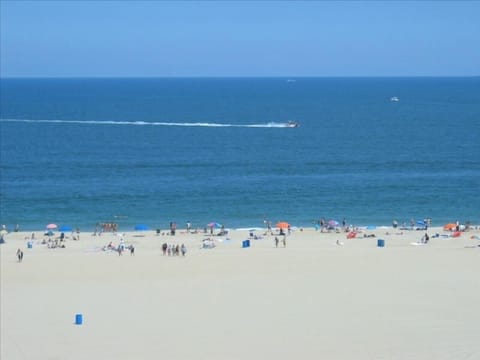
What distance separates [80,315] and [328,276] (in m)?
10.9

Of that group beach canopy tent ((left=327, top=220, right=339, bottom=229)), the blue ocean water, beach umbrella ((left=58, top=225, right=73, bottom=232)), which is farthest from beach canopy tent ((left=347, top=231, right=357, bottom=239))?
beach umbrella ((left=58, top=225, right=73, bottom=232))

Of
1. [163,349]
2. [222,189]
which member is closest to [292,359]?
[163,349]

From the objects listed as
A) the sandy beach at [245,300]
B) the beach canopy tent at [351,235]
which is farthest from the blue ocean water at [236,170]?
the sandy beach at [245,300]

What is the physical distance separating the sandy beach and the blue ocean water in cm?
1125

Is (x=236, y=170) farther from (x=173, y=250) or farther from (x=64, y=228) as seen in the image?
(x=173, y=250)

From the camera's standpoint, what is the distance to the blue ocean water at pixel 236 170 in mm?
55750

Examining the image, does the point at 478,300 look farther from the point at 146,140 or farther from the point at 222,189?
the point at 146,140

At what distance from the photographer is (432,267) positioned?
36.9 m

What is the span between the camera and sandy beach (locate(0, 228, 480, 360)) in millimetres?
25875

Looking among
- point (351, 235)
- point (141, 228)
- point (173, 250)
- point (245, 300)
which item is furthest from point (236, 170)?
point (245, 300)

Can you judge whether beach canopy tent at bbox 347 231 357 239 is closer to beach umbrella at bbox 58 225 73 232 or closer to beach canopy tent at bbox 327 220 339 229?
beach canopy tent at bbox 327 220 339 229

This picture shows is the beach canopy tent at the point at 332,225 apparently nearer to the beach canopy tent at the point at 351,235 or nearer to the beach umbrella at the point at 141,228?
the beach canopy tent at the point at 351,235

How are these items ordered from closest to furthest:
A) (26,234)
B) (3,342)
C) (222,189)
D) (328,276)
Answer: (3,342), (328,276), (26,234), (222,189)

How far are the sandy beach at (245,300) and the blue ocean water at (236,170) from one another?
11.2 meters
